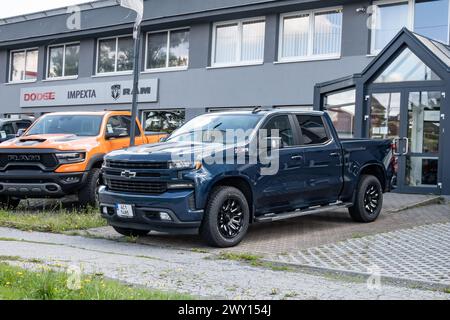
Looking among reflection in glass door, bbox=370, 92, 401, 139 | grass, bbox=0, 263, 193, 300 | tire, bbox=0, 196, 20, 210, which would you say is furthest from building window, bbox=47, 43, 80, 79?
grass, bbox=0, 263, 193, 300

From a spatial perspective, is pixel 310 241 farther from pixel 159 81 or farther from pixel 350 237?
pixel 159 81

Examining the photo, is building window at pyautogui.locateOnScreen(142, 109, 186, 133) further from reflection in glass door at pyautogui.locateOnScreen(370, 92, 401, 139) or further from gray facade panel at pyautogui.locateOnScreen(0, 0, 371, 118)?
reflection in glass door at pyautogui.locateOnScreen(370, 92, 401, 139)

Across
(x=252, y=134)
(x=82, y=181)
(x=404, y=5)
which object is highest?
(x=404, y=5)

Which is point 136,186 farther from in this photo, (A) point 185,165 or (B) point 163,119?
(B) point 163,119

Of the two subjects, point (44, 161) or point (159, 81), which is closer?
point (44, 161)

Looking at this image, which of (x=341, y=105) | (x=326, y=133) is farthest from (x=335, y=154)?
(x=341, y=105)

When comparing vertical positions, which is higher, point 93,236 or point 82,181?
point 82,181

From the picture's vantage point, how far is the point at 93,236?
29.7 ft

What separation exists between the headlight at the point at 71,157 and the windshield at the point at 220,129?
2.54 m

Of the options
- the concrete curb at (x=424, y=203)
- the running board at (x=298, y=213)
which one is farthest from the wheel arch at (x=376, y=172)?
the concrete curb at (x=424, y=203)

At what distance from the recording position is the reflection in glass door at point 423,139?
1390 cm
